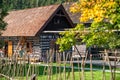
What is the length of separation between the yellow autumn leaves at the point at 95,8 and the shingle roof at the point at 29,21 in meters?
19.9

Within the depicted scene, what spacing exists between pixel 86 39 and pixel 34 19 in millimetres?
23923

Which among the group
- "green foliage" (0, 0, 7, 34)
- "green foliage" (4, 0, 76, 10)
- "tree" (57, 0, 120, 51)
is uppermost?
"tree" (57, 0, 120, 51)

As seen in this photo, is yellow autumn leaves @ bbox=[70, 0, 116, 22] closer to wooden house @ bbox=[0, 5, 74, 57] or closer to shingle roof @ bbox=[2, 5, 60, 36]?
wooden house @ bbox=[0, 5, 74, 57]

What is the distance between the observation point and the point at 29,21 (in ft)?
117

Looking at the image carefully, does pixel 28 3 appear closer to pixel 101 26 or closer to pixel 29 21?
pixel 29 21

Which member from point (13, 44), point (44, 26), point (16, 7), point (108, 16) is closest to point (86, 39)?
point (108, 16)

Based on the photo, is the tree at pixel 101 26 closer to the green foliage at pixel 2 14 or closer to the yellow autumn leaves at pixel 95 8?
the yellow autumn leaves at pixel 95 8

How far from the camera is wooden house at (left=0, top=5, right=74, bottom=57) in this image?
33562mm

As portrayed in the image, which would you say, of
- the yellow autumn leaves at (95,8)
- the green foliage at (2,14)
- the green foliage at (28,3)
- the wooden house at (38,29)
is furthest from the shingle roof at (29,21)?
the green foliage at (28,3)

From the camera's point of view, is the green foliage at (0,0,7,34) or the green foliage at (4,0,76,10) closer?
the green foliage at (0,0,7,34)

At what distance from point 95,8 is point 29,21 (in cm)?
2430

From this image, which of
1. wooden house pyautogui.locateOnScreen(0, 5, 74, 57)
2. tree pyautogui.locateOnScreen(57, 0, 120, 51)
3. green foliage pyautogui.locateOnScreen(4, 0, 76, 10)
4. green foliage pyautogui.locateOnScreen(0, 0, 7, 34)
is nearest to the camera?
tree pyautogui.locateOnScreen(57, 0, 120, 51)

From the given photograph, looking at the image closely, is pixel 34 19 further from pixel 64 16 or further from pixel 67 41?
pixel 67 41

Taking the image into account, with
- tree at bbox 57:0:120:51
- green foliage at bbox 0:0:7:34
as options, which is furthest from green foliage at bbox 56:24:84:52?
green foliage at bbox 0:0:7:34
